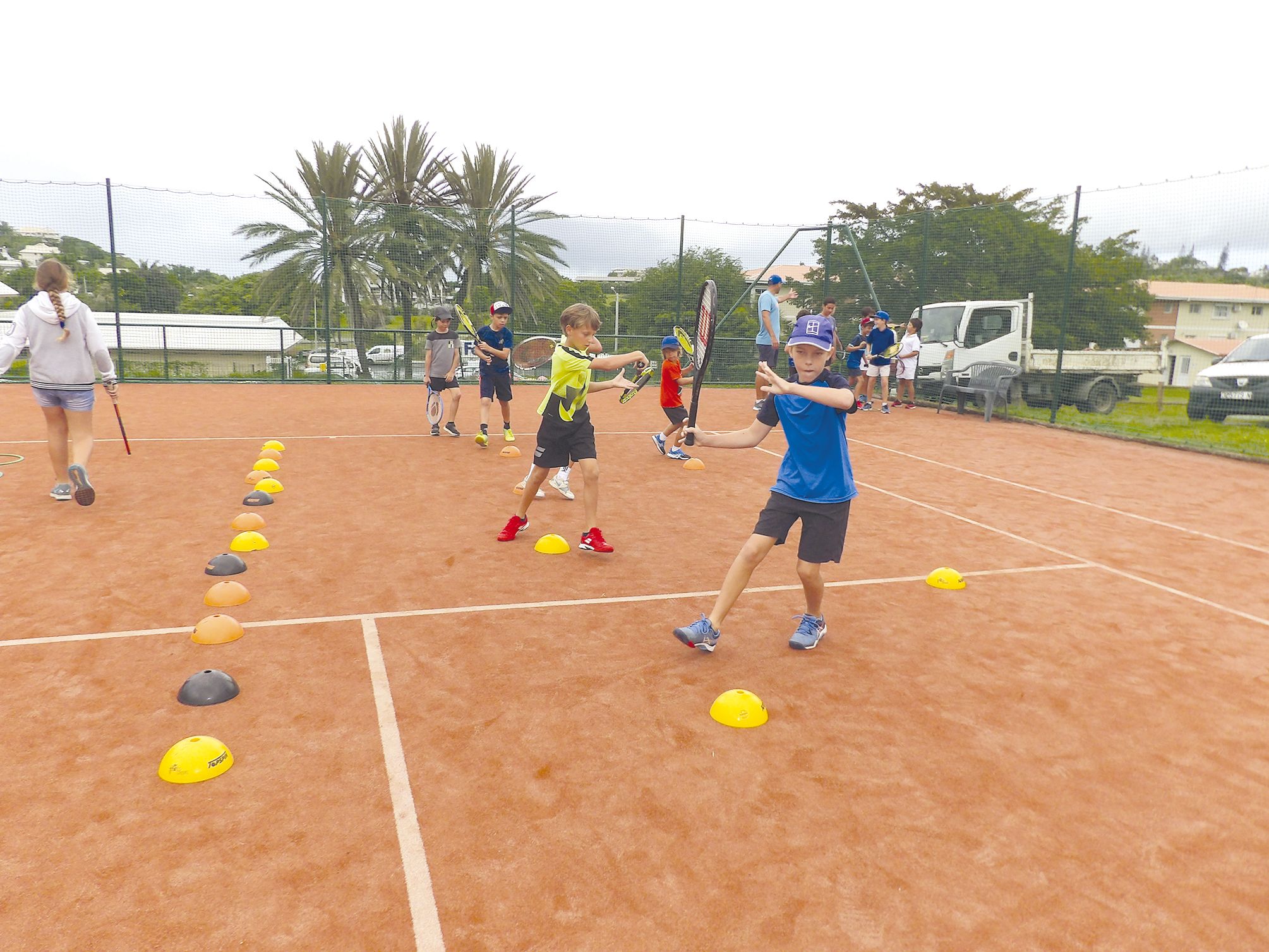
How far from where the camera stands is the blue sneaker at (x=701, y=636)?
14.7ft

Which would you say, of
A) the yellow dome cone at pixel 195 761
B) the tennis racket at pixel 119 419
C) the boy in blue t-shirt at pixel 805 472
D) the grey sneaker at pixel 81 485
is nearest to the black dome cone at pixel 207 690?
the yellow dome cone at pixel 195 761

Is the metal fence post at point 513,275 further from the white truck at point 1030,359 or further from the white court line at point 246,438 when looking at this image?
the white truck at point 1030,359

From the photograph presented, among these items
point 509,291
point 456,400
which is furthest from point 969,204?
point 456,400

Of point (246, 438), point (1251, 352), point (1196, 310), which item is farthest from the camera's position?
point (1196, 310)

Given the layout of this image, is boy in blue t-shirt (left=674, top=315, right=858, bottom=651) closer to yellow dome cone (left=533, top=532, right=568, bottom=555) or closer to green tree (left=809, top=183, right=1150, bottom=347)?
yellow dome cone (left=533, top=532, right=568, bottom=555)

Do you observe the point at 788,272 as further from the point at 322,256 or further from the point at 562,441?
the point at 562,441

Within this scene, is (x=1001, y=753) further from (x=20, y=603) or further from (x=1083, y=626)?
(x=20, y=603)

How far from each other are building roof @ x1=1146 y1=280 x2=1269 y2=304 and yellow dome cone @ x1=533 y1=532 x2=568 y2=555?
1548 centimetres

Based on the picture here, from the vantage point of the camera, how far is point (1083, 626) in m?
5.18

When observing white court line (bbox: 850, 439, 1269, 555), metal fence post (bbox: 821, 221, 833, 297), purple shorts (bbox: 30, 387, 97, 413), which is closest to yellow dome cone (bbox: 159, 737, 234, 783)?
purple shorts (bbox: 30, 387, 97, 413)

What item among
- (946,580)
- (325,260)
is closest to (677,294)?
(325,260)

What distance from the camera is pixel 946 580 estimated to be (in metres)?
5.88

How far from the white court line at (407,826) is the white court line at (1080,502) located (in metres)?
7.29

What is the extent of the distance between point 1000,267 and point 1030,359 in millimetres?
2451
